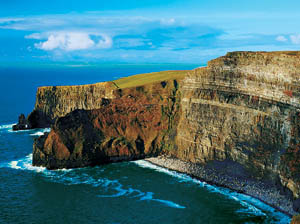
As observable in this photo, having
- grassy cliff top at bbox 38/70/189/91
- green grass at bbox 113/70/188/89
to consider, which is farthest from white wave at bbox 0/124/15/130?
green grass at bbox 113/70/188/89

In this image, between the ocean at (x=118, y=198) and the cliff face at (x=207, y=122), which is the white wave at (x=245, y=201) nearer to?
the ocean at (x=118, y=198)

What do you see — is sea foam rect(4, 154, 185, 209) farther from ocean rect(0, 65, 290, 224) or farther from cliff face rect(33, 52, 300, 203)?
cliff face rect(33, 52, 300, 203)

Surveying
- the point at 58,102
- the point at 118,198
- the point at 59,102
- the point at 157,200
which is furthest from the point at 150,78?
the point at 157,200

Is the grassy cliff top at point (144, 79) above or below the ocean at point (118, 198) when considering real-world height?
above

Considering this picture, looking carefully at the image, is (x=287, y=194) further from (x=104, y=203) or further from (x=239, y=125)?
(x=104, y=203)

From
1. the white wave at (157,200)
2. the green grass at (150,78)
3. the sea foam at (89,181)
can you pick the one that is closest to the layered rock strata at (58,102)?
the green grass at (150,78)

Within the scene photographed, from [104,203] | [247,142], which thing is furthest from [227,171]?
[104,203]
